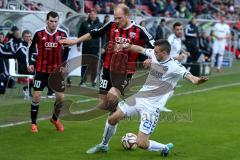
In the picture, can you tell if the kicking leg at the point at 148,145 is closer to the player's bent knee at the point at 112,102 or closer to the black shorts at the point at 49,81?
the player's bent knee at the point at 112,102

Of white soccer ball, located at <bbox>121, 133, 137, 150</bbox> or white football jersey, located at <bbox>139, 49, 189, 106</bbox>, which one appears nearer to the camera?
white football jersey, located at <bbox>139, 49, 189, 106</bbox>

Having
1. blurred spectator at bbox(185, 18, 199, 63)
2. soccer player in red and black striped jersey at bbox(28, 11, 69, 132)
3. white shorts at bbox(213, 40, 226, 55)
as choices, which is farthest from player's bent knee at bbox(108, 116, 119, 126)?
white shorts at bbox(213, 40, 226, 55)

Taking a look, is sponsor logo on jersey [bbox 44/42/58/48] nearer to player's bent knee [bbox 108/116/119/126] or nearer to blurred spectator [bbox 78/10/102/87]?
player's bent knee [bbox 108/116/119/126]

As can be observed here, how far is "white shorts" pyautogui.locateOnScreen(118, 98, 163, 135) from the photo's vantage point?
1023 centimetres

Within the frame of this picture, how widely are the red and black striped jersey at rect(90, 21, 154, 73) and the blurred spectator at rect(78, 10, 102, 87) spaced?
32.7ft

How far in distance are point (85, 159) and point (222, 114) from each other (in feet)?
21.3

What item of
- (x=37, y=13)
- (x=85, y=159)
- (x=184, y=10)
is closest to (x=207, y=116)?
(x=85, y=159)

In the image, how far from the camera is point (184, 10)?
125 ft

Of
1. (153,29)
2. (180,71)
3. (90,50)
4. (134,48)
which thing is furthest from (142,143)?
(153,29)

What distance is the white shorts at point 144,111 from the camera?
33.6 ft

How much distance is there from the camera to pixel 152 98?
1047cm

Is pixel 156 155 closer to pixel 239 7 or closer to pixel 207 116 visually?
pixel 207 116

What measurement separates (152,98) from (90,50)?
12.5 m

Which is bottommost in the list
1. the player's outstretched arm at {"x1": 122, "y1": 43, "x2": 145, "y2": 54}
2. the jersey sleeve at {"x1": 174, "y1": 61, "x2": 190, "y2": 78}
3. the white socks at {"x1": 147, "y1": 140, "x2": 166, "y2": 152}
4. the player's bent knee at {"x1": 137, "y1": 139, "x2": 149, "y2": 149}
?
the white socks at {"x1": 147, "y1": 140, "x2": 166, "y2": 152}
